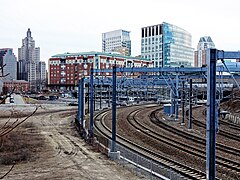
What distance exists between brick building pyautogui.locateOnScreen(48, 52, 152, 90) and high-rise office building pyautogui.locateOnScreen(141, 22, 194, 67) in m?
24.1

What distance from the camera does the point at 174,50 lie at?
150 meters

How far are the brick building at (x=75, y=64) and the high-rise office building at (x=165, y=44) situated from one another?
79.2 ft

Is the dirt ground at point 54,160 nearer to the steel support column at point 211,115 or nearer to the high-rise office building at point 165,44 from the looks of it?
the steel support column at point 211,115

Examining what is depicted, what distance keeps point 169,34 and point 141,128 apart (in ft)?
406

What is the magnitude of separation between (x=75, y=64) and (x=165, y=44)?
158 ft

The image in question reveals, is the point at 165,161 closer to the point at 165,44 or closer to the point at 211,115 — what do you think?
the point at 211,115

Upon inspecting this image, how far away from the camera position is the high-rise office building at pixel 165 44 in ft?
485

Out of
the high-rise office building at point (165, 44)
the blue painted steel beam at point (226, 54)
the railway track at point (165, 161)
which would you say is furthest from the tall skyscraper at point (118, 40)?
the blue painted steel beam at point (226, 54)

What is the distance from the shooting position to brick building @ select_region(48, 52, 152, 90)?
4387 inches

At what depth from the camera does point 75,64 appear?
11819cm

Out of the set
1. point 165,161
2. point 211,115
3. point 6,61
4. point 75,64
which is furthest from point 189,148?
point 75,64

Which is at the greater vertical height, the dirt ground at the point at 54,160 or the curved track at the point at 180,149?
the curved track at the point at 180,149

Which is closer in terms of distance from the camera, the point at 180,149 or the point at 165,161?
the point at 165,161

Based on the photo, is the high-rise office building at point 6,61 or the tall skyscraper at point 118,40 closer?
the high-rise office building at point 6,61
